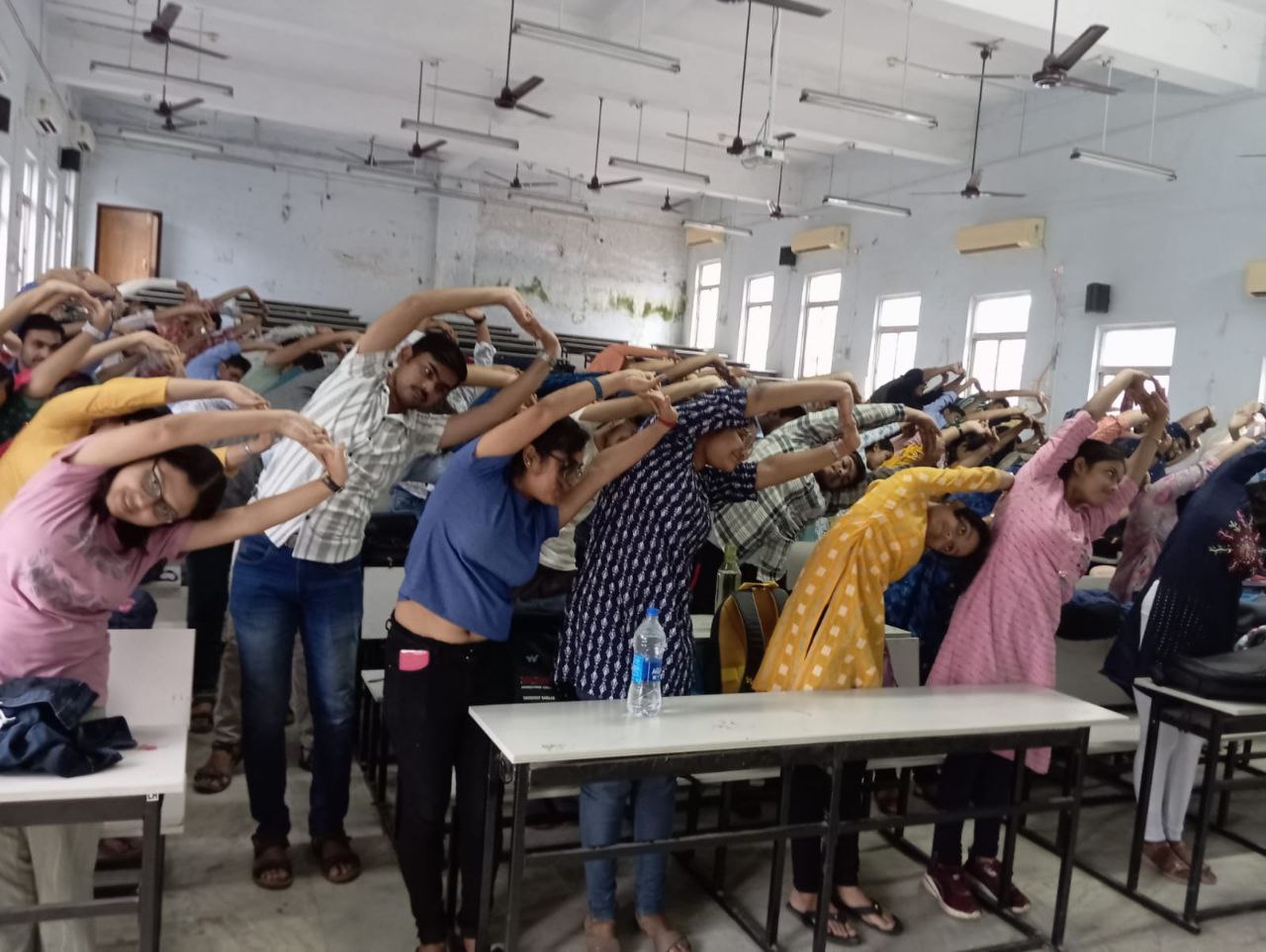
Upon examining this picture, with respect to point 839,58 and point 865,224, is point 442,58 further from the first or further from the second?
point 865,224

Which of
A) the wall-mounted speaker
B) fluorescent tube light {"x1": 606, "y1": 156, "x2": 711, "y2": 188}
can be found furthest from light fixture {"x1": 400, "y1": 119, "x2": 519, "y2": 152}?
the wall-mounted speaker

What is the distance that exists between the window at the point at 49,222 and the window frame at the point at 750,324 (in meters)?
8.60

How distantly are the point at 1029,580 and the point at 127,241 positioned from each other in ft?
43.3

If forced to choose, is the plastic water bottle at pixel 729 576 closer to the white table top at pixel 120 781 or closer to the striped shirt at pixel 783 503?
the striped shirt at pixel 783 503

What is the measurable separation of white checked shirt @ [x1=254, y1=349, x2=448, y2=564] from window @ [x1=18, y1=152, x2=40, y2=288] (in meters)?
7.06

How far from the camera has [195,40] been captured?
9.81m

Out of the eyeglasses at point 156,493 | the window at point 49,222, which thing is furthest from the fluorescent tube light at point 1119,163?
the window at point 49,222

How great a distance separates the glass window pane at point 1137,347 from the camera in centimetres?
848

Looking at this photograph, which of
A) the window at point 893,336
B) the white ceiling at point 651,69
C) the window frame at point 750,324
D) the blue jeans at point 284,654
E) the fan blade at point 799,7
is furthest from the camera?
the window frame at point 750,324

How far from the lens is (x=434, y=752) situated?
2.23 m

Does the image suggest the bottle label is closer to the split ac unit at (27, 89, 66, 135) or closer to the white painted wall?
the white painted wall

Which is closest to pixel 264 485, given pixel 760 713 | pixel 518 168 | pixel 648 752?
pixel 648 752

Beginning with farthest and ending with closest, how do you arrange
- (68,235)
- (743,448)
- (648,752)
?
(68,235) < (743,448) < (648,752)

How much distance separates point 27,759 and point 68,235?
39.8 feet
